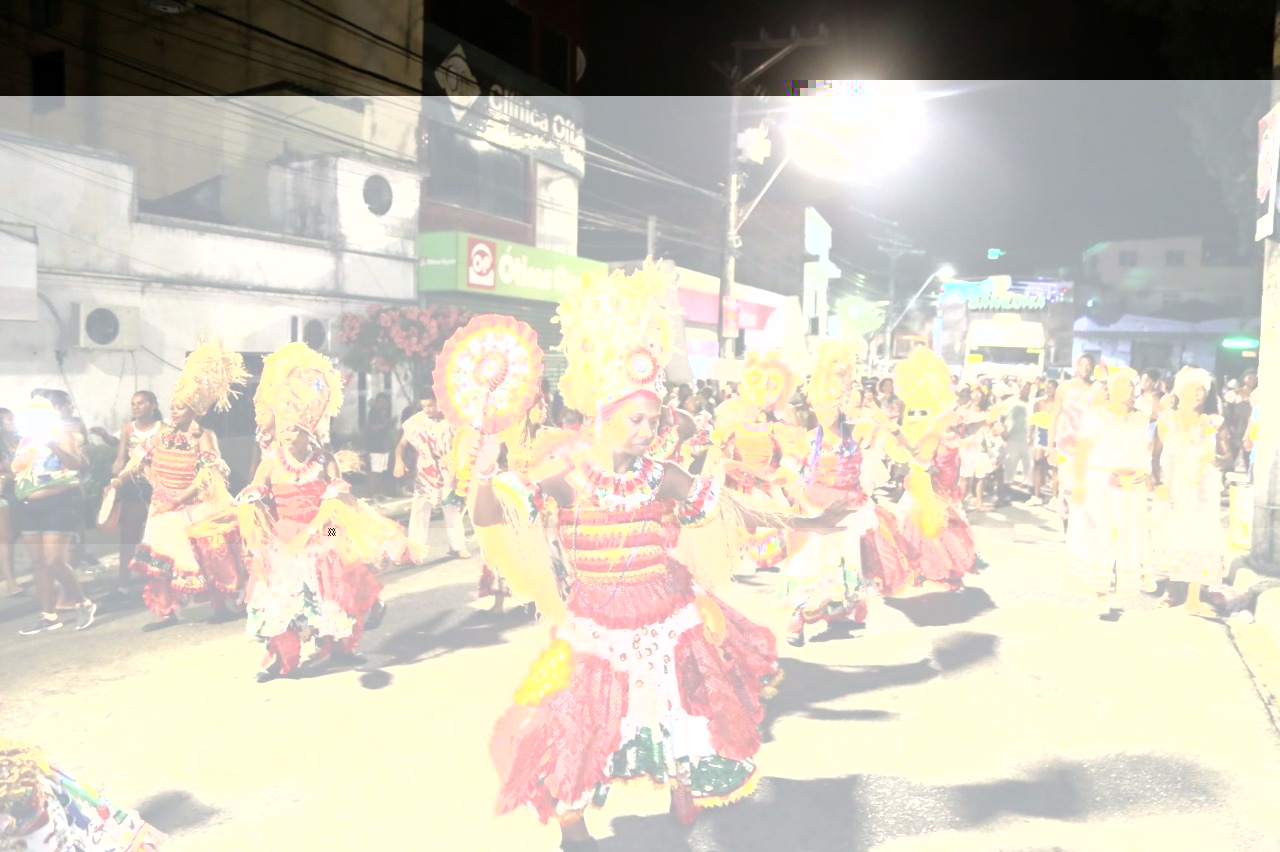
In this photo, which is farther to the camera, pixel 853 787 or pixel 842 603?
pixel 842 603

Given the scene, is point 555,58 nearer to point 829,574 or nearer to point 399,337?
point 399,337

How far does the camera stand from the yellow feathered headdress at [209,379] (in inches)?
130

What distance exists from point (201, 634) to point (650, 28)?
292cm

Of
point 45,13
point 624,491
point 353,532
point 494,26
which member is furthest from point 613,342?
point 45,13

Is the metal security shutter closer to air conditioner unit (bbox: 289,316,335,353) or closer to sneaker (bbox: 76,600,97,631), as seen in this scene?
air conditioner unit (bbox: 289,316,335,353)

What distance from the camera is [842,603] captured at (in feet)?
10.2

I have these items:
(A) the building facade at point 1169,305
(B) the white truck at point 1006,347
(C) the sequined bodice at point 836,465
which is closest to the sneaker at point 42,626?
(C) the sequined bodice at point 836,465

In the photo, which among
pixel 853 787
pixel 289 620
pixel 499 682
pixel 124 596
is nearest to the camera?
pixel 853 787

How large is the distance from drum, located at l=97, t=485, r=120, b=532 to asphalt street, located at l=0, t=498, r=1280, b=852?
42 cm

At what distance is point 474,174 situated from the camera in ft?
10.6

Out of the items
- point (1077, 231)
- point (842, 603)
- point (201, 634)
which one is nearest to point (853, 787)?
point (842, 603)

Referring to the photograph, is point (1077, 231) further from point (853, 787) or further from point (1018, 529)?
point (853, 787)

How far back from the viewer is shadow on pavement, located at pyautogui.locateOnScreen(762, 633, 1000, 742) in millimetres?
2861

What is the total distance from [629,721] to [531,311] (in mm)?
1394
